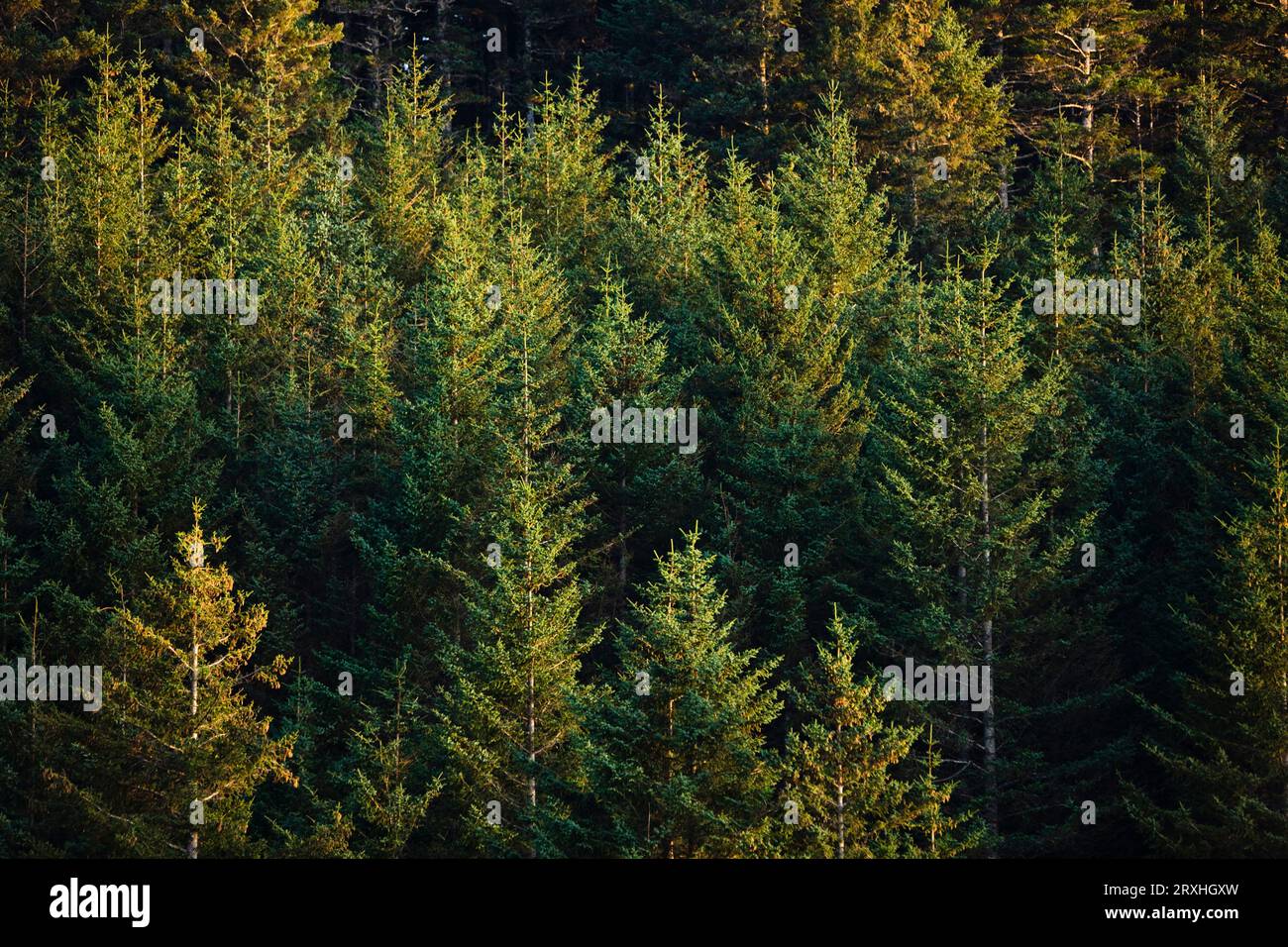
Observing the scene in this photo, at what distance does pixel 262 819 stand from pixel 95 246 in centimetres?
1807

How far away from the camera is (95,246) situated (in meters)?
43.9

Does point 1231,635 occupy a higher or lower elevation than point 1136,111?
lower

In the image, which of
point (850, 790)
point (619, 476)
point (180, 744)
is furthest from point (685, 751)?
point (619, 476)

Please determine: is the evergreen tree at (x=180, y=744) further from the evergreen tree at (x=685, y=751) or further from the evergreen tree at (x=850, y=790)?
the evergreen tree at (x=850, y=790)

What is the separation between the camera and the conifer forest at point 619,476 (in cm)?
2886

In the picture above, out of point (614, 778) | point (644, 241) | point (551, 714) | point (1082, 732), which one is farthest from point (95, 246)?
point (1082, 732)

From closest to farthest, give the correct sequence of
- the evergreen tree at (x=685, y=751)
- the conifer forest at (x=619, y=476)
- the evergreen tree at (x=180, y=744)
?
the evergreen tree at (x=685, y=751)
the evergreen tree at (x=180, y=744)
the conifer forest at (x=619, y=476)

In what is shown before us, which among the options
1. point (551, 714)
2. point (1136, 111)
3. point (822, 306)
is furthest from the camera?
point (1136, 111)

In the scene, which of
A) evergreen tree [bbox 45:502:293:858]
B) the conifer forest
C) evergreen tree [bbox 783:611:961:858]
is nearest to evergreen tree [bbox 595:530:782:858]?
the conifer forest

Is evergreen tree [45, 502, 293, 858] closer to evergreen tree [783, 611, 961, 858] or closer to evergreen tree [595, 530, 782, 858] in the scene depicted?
evergreen tree [595, 530, 782, 858]

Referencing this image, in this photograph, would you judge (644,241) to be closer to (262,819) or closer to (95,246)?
(95,246)

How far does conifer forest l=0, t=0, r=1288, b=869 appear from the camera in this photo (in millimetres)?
28859

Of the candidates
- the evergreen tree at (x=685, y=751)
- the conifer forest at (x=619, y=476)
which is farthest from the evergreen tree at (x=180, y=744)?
the evergreen tree at (x=685, y=751)

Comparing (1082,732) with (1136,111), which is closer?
(1082,732)
